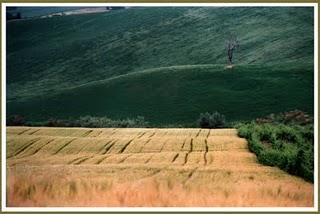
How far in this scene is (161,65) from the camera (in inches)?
1511

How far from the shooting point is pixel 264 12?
4181 centimetres

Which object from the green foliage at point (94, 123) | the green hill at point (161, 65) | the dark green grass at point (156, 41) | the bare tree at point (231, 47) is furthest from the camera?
the bare tree at point (231, 47)

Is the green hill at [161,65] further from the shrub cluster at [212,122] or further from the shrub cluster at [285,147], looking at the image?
the shrub cluster at [285,147]

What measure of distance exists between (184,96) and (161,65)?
1128cm

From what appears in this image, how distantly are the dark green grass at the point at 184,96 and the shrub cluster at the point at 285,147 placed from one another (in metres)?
6.79

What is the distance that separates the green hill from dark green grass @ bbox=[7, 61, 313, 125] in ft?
0.23

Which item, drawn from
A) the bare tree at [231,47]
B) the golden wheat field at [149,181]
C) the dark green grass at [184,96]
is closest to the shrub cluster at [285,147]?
the golden wheat field at [149,181]

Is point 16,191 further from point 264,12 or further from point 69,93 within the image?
point 264,12

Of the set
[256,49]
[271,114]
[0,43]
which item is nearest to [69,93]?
[271,114]

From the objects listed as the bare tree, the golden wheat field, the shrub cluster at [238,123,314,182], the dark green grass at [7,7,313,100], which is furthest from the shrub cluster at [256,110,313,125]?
the bare tree

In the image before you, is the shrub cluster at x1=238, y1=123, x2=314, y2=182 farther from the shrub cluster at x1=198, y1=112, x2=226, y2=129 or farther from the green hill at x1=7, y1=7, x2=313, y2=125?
the shrub cluster at x1=198, y1=112, x2=226, y2=129

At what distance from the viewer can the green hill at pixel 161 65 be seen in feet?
78.0

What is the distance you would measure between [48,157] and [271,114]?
1350cm

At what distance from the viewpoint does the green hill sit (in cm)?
2378
